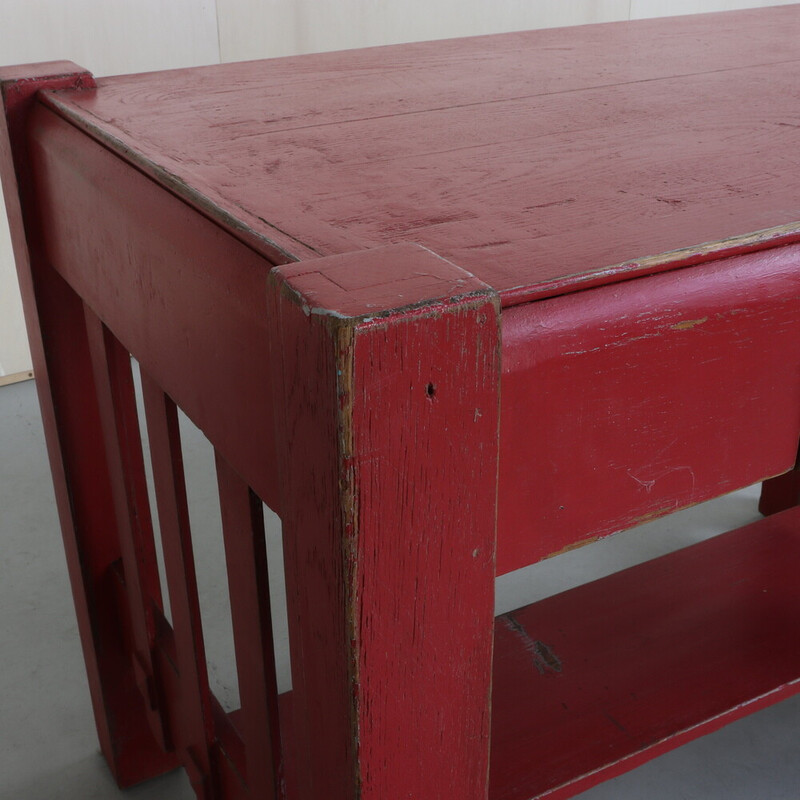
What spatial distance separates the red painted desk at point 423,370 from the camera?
0.47 m

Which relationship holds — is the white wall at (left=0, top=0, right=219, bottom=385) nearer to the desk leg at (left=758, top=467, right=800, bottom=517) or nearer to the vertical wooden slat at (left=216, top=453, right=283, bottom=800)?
the desk leg at (left=758, top=467, right=800, bottom=517)

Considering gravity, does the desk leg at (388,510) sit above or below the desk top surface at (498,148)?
below

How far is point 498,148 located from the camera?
0.76 metres

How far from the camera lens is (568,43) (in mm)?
1207

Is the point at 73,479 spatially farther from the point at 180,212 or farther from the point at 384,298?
the point at 384,298

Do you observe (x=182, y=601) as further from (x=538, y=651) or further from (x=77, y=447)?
(x=538, y=651)

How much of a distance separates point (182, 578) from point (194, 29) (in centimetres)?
178

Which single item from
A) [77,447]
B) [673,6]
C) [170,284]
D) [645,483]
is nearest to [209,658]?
[77,447]

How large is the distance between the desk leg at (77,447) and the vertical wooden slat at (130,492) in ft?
0.17

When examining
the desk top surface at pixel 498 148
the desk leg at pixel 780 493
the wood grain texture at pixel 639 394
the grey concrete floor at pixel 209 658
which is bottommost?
the grey concrete floor at pixel 209 658

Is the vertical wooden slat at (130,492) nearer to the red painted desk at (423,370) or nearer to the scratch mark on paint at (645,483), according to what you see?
the red painted desk at (423,370)

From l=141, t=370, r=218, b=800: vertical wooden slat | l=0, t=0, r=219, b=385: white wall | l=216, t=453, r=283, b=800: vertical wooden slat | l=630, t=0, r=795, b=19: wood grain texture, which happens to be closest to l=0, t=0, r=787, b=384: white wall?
l=0, t=0, r=219, b=385: white wall

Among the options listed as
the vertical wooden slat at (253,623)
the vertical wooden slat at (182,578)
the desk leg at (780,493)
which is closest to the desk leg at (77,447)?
the vertical wooden slat at (182,578)

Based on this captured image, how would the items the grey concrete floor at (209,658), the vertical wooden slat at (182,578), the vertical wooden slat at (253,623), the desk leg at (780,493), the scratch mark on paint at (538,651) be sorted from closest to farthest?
the vertical wooden slat at (253,623) → the vertical wooden slat at (182,578) → the scratch mark on paint at (538,651) → the grey concrete floor at (209,658) → the desk leg at (780,493)
